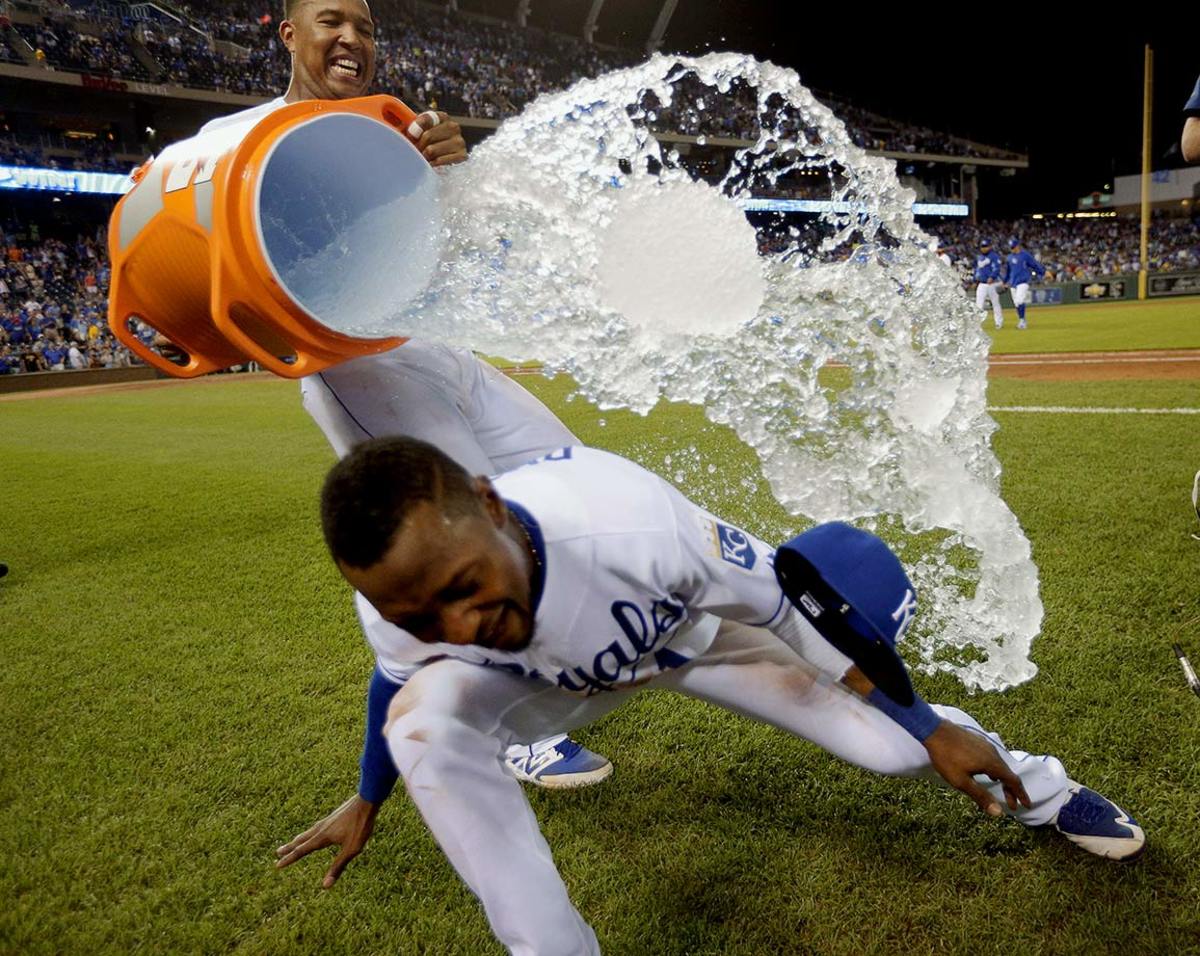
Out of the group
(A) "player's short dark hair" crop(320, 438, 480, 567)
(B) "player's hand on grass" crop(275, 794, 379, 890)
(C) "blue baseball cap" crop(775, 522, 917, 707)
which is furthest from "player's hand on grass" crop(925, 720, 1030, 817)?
(B) "player's hand on grass" crop(275, 794, 379, 890)

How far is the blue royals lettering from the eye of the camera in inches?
56.2

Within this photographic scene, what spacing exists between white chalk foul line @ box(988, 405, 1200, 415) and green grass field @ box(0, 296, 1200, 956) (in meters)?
2.59

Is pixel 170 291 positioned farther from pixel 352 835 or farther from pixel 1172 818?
pixel 1172 818

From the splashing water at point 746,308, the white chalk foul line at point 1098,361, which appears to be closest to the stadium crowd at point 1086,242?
the white chalk foul line at point 1098,361

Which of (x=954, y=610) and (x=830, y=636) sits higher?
(x=830, y=636)

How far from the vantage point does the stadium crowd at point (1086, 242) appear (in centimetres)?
3791

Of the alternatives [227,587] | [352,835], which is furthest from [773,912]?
[227,587]

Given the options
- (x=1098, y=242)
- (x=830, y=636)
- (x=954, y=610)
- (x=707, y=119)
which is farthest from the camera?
(x=1098, y=242)

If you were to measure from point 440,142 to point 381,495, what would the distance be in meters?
0.93

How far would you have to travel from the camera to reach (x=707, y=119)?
3362cm

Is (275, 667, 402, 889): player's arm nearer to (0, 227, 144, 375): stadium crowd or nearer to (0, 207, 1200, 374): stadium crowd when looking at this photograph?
(0, 207, 1200, 374): stadium crowd

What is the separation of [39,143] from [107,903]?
96.8 ft

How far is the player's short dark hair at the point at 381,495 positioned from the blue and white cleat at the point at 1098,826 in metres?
1.56

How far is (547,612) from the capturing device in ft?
4.51
